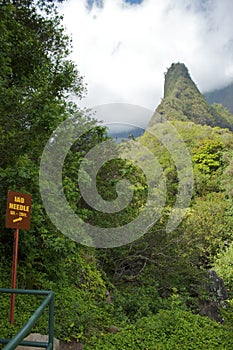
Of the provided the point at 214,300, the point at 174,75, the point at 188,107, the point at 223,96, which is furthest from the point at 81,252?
the point at 223,96

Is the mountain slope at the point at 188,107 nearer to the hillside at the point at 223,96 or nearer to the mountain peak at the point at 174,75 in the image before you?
the mountain peak at the point at 174,75

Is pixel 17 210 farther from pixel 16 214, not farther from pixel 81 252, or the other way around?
pixel 81 252

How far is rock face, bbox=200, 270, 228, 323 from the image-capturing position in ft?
27.6

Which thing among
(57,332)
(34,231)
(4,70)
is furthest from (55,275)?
(4,70)

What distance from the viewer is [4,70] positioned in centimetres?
539

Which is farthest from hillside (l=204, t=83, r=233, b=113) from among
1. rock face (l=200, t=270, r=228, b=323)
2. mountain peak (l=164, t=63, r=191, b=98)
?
rock face (l=200, t=270, r=228, b=323)

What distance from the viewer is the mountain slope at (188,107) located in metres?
34.5

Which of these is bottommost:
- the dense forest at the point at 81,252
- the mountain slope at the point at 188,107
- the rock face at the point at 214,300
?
the rock face at the point at 214,300

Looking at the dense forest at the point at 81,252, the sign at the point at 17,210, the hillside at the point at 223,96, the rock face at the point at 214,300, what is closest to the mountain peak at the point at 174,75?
the hillside at the point at 223,96

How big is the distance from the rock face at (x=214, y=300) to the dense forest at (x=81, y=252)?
29 mm

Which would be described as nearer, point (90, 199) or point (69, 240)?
point (69, 240)

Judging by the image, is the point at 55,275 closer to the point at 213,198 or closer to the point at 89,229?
the point at 89,229

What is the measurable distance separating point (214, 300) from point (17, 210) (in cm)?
669

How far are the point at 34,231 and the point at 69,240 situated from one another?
0.69m
